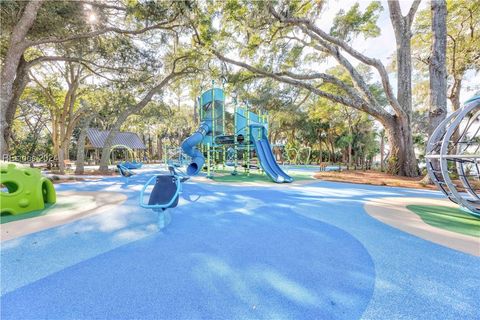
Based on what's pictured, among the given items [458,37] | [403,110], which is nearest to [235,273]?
[403,110]

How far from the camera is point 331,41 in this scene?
10.2m

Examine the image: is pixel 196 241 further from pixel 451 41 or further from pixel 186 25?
pixel 451 41

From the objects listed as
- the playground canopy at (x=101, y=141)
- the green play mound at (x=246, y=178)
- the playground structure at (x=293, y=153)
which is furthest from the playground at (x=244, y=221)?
the playground canopy at (x=101, y=141)

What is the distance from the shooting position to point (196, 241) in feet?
10.5

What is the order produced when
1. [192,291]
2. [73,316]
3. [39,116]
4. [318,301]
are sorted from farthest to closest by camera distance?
1. [39,116]
2. [192,291]
3. [318,301]
4. [73,316]

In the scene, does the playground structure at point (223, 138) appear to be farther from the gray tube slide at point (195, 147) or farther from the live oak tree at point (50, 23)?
the live oak tree at point (50, 23)

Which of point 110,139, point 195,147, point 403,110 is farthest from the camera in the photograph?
point 110,139

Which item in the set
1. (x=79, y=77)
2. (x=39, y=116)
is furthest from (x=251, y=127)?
(x=39, y=116)

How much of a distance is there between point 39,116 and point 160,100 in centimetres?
2597

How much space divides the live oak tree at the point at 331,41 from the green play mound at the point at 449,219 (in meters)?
7.55

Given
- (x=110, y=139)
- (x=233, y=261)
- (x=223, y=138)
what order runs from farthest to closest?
(x=110, y=139)
(x=223, y=138)
(x=233, y=261)

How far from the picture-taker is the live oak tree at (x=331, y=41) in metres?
10.1

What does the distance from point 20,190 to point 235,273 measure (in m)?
5.50

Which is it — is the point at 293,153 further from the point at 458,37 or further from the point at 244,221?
the point at 244,221
